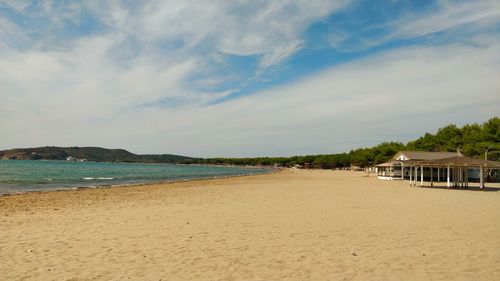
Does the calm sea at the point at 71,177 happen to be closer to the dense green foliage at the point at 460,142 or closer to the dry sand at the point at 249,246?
the dry sand at the point at 249,246

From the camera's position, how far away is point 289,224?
1046 cm

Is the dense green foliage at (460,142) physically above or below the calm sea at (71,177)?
above

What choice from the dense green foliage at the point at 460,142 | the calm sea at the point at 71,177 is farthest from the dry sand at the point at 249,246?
the dense green foliage at the point at 460,142

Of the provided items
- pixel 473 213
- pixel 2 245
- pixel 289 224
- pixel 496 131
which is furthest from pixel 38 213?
pixel 496 131

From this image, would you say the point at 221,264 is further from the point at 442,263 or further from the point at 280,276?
the point at 442,263

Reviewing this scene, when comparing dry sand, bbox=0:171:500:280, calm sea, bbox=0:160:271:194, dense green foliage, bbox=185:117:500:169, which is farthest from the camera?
dense green foliage, bbox=185:117:500:169

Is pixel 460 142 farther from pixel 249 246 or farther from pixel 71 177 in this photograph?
pixel 249 246

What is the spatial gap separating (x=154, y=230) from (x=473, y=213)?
10.4 meters

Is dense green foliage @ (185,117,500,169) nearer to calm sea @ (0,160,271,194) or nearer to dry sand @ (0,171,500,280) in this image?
calm sea @ (0,160,271,194)

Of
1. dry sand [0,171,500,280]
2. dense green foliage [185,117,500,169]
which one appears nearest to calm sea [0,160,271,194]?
dry sand [0,171,500,280]

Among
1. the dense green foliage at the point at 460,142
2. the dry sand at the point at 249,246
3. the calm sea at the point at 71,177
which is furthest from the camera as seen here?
the dense green foliage at the point at 460,142

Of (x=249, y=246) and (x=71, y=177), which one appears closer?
(x=249, y=246)

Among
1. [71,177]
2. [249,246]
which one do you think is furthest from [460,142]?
[249,246]

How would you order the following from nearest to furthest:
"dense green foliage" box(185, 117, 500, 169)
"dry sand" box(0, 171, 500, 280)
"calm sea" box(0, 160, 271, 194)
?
"dry sand" box(0, 171, 500, 280) → "calm sea" box(0, 160, 271, 194) → "dense green foliage" box(185, 117, 500, 169)
